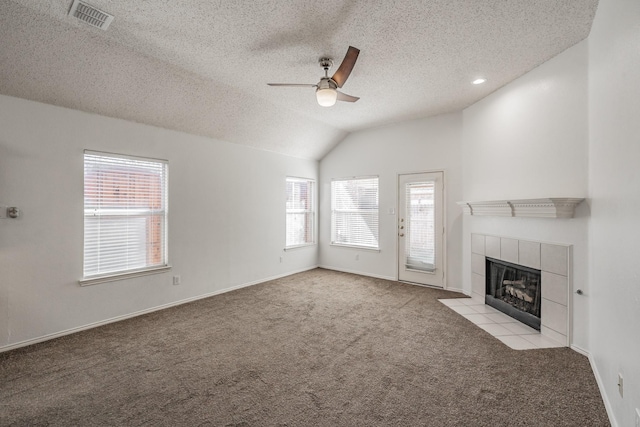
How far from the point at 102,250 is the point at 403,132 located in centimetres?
497

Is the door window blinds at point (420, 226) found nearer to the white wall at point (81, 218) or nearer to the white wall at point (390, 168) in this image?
the white wall at point (390, 168)

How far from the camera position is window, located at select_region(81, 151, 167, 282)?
3266mm

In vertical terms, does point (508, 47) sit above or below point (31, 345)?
above

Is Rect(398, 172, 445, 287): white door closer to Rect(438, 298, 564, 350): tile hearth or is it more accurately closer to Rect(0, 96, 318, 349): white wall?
Rect(438, 298, 564, 350): tile hearth

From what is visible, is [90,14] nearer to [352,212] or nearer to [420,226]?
[352,212]

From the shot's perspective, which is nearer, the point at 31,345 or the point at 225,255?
the point at 31,345

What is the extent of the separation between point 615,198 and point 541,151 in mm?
1404

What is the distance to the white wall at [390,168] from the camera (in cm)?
463

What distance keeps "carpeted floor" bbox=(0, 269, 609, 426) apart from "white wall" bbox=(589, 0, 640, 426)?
415 mm

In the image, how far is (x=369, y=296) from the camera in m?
4.37

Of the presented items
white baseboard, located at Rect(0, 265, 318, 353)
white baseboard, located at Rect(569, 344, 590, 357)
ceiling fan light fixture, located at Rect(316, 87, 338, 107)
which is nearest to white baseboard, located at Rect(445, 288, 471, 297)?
white baseboard, located at Rect(569, 344, 590, 357)

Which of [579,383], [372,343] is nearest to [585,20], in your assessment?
[579,383]

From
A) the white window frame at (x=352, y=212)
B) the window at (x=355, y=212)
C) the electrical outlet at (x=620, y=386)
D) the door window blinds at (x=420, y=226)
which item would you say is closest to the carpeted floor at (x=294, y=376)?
the electrical outlet at (x=620, y=386)

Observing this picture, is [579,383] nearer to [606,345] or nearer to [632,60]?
[606,345]
